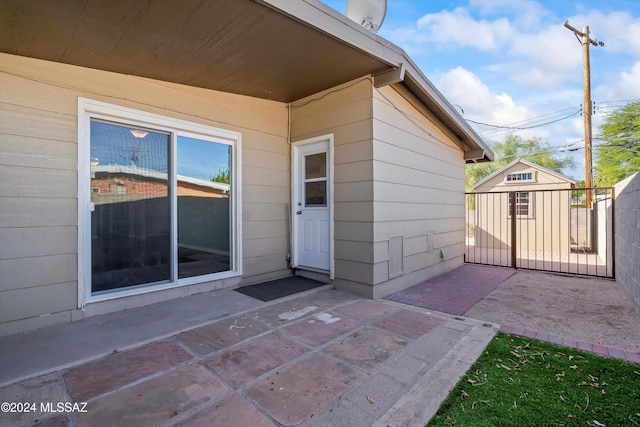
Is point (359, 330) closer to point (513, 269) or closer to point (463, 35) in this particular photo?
point (513, 269)

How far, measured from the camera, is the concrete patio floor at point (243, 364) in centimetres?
164

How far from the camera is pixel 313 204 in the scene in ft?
14.6

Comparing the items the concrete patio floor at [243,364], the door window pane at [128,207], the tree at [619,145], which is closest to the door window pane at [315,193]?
the concrete patio floor at [243,364]

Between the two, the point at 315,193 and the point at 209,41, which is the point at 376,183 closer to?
the point at 315,193

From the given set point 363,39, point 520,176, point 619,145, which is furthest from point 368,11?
point 619,145

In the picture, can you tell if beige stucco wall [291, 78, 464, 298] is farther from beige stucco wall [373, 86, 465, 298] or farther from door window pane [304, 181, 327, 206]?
door window pane [304, 181, 327, 206]

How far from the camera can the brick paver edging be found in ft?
7.52

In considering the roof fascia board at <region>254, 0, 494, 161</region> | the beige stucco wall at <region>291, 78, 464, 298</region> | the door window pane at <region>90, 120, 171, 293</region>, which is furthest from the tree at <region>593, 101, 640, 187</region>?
the door window pane at <region>90, 120, 171, 293</region>

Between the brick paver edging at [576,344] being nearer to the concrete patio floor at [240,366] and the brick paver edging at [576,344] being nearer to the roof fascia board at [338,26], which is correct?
the concrete patio floor at [240,366]

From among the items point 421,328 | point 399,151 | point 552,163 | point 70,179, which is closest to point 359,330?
point 421,328

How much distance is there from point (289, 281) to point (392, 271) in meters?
1.43

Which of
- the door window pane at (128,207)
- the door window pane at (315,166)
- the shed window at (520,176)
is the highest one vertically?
the shed window at (520,176)

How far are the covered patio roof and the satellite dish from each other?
0.71 meters

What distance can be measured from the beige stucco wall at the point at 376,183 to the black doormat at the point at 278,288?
46 cm
